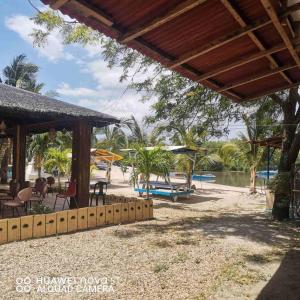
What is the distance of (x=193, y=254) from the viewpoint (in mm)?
6078

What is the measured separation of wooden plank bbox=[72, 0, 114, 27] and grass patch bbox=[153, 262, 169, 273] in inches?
139

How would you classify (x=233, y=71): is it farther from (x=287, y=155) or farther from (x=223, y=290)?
(x=287, y=155)

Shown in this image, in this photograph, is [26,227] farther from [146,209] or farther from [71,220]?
[146,209]

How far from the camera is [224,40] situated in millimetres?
3666

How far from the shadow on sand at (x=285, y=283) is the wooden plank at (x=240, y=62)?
9.60ft

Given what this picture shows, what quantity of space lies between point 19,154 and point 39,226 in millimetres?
5858

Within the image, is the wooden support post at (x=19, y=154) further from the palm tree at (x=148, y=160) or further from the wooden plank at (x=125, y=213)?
the wooden plank at (x=125, y=213)

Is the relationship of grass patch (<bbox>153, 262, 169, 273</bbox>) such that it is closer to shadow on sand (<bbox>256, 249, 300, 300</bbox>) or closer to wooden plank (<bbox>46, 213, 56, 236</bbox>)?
shadow on sand (<bbox>256, 249, 300, 300</bbox>)

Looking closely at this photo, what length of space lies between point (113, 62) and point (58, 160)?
7.06 m

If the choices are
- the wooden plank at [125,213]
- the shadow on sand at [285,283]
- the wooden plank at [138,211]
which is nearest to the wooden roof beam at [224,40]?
the shadow on sand at [285,283]

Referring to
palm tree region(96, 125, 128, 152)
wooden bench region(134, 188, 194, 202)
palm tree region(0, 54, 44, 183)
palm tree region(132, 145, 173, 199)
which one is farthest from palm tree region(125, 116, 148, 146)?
palm tree region(132, 145, 173, 199)

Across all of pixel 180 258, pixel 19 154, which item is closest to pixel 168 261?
pixel 180 258

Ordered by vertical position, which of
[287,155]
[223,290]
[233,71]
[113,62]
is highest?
[113,62]

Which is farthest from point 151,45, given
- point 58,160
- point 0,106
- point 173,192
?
point 58,160
